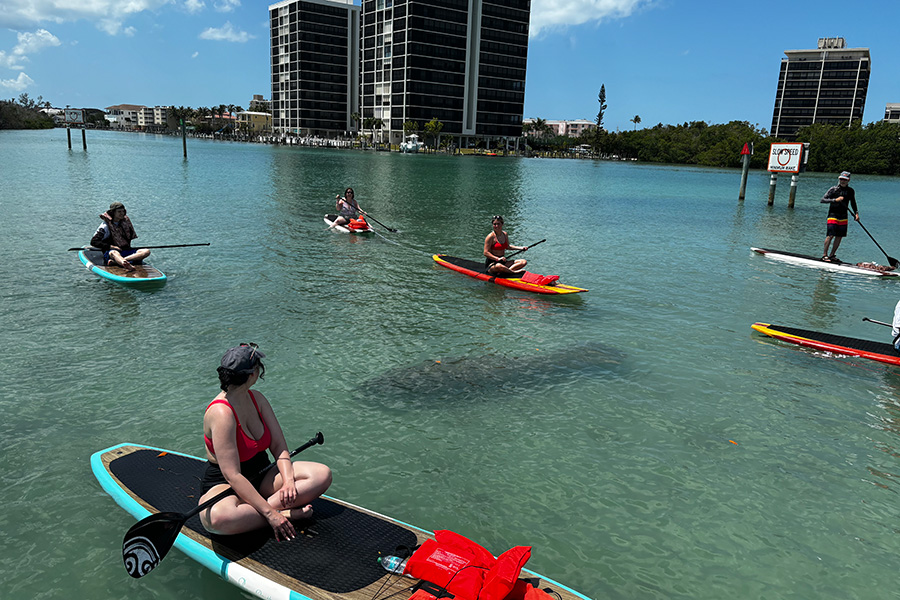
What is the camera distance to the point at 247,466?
4766 mm

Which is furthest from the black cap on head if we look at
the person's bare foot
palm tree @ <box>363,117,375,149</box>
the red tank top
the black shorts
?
palm tree @ <box>363,117,375,149</box>

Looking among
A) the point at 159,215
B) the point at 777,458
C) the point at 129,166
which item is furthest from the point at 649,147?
the point at 777,458

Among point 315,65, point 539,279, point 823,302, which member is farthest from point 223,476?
point 315,65

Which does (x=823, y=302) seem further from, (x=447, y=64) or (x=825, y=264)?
(x=447, y=64)

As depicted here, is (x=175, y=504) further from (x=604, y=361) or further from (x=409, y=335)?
(x=604, y=361)

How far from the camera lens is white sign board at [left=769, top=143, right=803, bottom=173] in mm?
39938

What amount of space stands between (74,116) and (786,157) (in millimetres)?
89713

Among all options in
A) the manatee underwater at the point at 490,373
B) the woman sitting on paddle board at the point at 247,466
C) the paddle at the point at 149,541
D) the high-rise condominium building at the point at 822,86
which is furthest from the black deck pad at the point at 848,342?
the high-rise condominium building at the point at 822,86

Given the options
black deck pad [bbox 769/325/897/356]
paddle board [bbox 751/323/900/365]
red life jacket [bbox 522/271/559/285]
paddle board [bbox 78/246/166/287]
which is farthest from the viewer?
red life jacket [bbox 522/271/559/285]

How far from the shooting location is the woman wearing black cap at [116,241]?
14.5 metres

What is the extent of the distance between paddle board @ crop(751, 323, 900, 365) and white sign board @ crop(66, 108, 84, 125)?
3701 inches

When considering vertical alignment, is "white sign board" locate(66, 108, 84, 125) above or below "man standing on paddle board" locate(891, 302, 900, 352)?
above

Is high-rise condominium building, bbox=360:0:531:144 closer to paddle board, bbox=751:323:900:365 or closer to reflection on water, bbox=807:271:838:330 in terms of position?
reflection on water, bbox=807:271:838:330

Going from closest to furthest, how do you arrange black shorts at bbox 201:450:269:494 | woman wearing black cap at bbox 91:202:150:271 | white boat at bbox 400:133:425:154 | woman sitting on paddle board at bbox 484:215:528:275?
black shorts at bbox 201:450:269:494 → woman wearing black cap at bbox 91:202:150:271 → woman sitting on paddle board at bbox 484:215:528:275 → white boat at bbox 400:133:425:154
